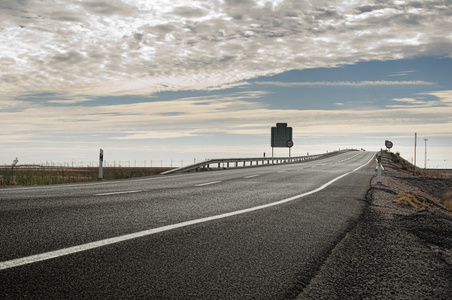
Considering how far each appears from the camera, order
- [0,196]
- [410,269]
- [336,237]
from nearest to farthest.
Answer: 1. [410,269]
2. [336,237]
3. [0,196]

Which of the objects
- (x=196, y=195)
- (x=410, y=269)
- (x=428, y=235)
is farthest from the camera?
(x=196, y=195)

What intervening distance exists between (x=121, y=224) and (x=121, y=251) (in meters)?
1.71

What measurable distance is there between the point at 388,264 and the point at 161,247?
275cm

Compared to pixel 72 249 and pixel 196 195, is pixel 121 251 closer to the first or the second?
pixel 72 249

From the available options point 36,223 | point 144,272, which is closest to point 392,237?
point 144,272

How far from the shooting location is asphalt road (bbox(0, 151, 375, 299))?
3.66 m

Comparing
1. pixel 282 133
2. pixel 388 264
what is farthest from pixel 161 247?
pixel 282 133

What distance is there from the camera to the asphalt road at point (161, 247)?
3.66 m

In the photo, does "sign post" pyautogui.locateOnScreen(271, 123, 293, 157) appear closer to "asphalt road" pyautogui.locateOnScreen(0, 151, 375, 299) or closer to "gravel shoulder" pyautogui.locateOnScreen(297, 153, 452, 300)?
"asphalt road" pyautogui.locateOnScreen(0, 151, 375, 299)

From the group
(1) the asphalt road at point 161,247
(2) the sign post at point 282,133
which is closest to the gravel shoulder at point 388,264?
(1) the asphalt road at point 161,247

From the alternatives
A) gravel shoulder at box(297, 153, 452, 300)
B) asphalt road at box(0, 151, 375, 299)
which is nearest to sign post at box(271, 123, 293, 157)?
asphalt road at box(0, 151, 375, 299)

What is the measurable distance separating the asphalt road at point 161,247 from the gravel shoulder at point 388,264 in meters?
0.22

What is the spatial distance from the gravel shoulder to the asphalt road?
218 mm

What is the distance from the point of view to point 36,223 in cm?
637
